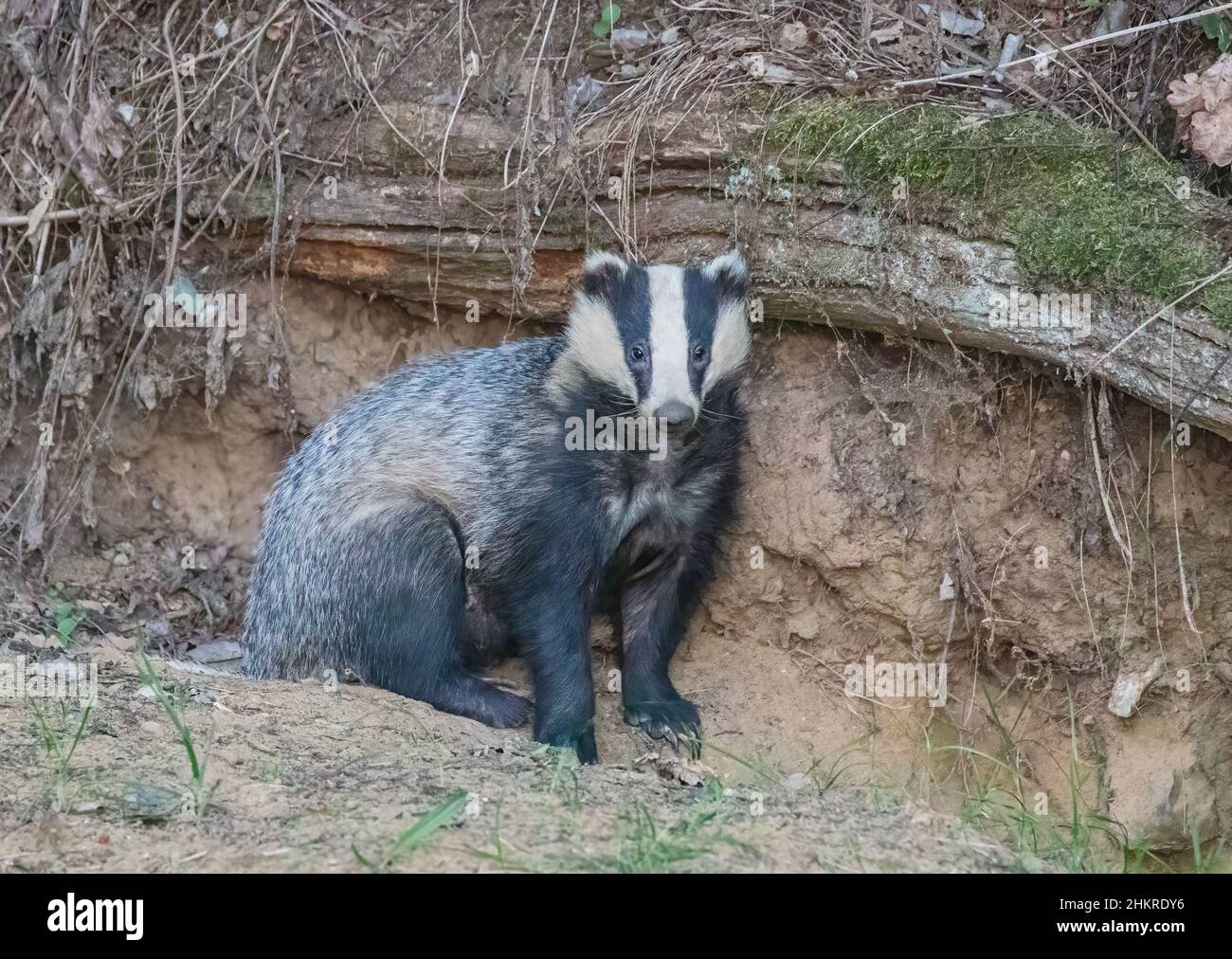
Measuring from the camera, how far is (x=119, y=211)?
530 cm

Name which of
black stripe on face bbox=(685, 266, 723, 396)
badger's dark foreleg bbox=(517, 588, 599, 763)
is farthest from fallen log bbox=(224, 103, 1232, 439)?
badger's dark foreleg bbox=(517, 588, 599, 763)

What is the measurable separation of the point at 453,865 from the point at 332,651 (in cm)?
213

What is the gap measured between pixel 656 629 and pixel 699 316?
48.9 inches

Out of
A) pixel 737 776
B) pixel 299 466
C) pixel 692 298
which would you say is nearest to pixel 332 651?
pixel 299 466

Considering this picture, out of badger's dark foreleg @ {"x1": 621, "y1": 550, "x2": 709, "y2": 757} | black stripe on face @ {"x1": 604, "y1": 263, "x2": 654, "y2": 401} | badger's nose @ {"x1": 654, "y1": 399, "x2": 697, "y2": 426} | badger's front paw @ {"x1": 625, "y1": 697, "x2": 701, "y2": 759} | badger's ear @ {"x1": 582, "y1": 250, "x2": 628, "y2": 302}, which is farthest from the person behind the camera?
badger's dark foreleg @ {"x1": 621, "y1": 550, "x2": 709, "y2": 757}

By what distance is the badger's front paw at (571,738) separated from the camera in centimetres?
440

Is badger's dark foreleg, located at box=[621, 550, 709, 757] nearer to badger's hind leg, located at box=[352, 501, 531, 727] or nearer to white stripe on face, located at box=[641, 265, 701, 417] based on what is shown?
badger's hind leg, located at box=[352, 501, 531, 727]

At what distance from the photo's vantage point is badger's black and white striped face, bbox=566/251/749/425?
4.27 metres

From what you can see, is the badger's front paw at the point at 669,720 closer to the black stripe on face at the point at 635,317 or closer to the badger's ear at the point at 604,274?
the black stripe on face at the point at 635,317

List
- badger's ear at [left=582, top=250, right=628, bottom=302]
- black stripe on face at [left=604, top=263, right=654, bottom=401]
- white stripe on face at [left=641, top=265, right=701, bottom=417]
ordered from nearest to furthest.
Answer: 1. white stripe on face at [left=641, top=265, right=701, bottom=417]
2. black stripe on face at [left=604, top=263, right=654, bottom=401]
3. badger's ear at [left=582, top=250, right=628, bottom=302]

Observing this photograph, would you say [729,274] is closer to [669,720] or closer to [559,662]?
[559,662]

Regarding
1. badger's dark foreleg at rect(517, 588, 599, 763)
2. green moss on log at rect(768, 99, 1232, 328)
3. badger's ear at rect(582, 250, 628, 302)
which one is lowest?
badger's dark foreleg at rect(517, 588, 599, 763)

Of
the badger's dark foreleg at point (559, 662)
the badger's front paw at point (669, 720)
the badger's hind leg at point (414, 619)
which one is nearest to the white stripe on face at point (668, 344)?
the badger's dark foreleg at point (559, 662)

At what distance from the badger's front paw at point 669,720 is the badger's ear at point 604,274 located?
59.3 inches
